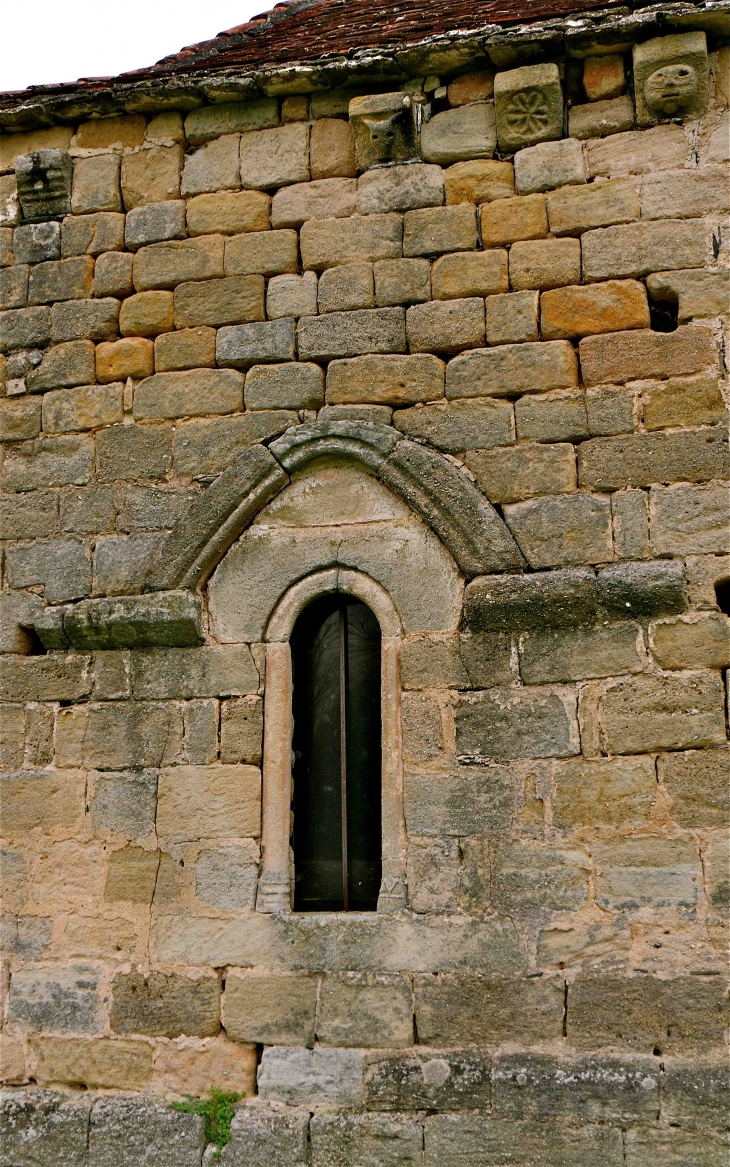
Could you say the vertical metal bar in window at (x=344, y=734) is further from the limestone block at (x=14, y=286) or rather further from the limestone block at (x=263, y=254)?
the limestone block at (x=14, y=286)

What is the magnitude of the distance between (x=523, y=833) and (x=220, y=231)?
9.90 ft

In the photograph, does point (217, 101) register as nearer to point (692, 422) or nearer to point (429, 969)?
point (692, 422)

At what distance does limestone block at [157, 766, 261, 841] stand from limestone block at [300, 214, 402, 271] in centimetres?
226

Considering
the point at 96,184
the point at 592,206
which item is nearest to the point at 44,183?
the point at 96,184

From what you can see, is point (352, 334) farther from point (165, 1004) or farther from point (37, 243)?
point (165, 1004)

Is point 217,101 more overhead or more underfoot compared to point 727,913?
more overhead

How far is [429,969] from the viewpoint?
466cm

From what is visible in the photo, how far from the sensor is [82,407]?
221 inches

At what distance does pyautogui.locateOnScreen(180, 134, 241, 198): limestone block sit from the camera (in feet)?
18.6

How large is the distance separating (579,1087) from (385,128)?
4033mm

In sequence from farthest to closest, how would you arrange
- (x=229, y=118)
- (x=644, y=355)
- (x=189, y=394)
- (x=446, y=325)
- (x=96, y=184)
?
(x=96, y=184)
(x=229, y=118)
(x=189, y=394)
(x=446, y=325)
(x=644, y=355)

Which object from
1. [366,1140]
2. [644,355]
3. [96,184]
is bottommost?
[366,1140]

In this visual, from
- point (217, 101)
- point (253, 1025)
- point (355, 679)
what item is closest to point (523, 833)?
point (355, 679)

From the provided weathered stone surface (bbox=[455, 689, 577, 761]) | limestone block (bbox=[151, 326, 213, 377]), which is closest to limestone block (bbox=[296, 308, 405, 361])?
limestone block (bbox=[151, 326, 213, 377])
